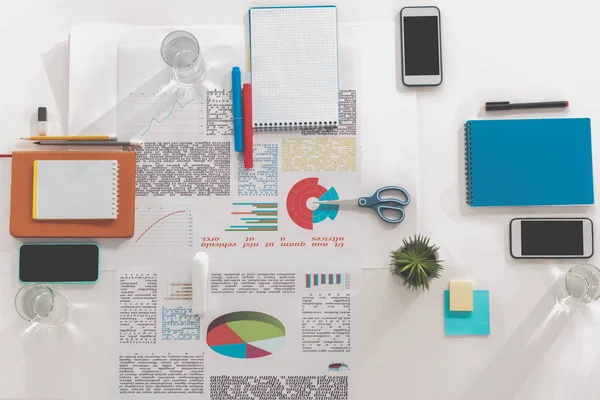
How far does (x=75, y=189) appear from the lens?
87 cm

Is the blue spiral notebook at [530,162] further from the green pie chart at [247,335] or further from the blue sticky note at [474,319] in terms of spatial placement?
the green pie chart at [247,335]

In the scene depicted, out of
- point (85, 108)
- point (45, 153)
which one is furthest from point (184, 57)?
point (45, 153)

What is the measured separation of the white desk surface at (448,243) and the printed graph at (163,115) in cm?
14

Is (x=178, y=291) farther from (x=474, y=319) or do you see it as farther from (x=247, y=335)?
(x=474, y=319)

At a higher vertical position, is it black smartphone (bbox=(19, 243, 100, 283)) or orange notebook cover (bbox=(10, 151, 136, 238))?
orange notebook cover (bbox=(10, 151, 136, 238))

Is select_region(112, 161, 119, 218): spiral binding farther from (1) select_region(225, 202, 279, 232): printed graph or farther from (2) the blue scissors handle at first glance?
(2) the blue scissors handle

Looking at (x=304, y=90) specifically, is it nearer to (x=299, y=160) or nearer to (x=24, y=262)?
(x=299, y=160)

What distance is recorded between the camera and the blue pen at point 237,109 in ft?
2.86

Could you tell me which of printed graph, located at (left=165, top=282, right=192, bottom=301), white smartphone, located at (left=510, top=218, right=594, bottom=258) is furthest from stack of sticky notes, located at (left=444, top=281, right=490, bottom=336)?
printed graph, located at (left=165, top=282, right=192, bottom=301)

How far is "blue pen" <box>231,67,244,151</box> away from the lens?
871mm

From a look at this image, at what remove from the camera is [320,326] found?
34.7 inches

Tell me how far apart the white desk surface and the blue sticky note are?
0.02m

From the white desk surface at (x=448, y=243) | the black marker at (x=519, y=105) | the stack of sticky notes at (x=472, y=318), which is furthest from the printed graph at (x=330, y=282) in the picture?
the black marker at (x=519, y=105)

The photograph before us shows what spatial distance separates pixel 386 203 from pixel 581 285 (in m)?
0.39
